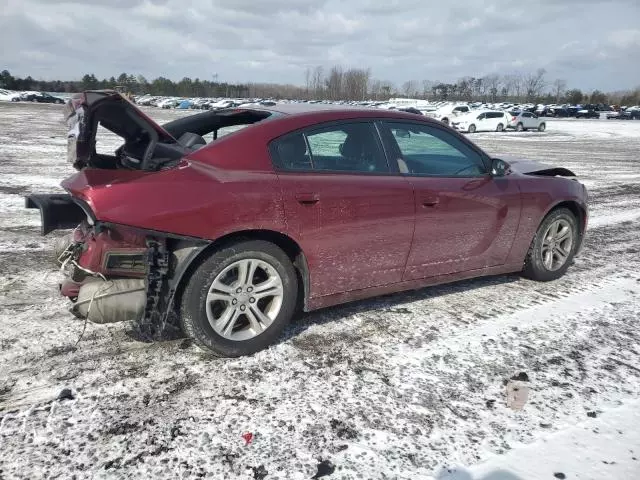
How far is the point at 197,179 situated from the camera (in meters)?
2.97

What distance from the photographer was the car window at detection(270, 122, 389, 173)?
3295mm

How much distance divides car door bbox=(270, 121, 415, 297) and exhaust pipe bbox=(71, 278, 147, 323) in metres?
1.01

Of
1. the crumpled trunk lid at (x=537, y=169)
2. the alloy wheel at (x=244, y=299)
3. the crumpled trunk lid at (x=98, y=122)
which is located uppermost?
the crumpled trunk lid at (x=98, y=122)

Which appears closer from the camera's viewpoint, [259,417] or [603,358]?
[259,417]

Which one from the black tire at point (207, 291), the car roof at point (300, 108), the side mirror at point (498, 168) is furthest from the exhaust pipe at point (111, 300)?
the side mirror at point (498, 168)

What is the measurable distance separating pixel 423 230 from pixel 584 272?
245 centimetres

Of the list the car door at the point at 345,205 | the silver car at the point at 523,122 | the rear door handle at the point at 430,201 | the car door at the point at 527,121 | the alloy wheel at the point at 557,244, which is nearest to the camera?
the car door at the point at 345,205

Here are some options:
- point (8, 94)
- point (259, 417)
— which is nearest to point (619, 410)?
point (259, 417)

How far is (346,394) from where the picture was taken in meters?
2.87

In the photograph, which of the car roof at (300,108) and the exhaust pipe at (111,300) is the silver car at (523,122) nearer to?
the car roof at (300,108)

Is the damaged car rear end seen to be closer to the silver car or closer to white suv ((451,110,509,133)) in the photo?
white suv ((451,110,509,133))

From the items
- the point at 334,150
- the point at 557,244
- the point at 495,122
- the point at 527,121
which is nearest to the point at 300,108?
the point at 334,150

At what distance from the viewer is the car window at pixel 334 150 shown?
10.8 ft

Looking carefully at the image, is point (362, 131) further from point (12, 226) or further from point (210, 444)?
point (12, 226)
